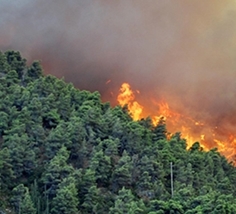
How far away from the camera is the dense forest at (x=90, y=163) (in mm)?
63500

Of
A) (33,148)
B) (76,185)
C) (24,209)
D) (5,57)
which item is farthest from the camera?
(5,57)

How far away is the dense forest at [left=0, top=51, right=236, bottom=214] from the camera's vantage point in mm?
63500

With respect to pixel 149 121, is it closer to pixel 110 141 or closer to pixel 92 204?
pixel 110 141

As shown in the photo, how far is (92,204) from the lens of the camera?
213ft

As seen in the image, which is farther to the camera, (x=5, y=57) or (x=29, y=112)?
(x=5, y=57)

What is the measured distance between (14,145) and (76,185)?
7990 mm

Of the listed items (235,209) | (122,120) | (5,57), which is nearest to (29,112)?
(122,120)

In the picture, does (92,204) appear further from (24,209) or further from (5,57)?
(5,57)

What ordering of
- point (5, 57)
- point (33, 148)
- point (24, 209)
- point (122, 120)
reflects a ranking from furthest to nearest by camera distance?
point (5, 57) → point (122, 120) → point (33, 148) → point (24, 209)

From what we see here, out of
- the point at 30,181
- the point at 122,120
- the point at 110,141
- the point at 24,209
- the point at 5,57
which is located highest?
the point at 5,57

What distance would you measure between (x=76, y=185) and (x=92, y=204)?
2.48 metres

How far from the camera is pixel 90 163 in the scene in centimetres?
6912

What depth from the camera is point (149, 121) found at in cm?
8338

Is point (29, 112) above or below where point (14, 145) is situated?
above
